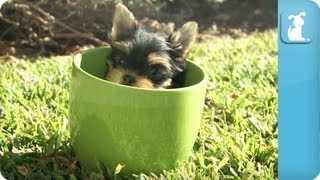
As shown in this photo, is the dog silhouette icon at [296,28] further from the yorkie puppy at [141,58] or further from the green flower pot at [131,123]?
the yorkie puppy at [141,58]

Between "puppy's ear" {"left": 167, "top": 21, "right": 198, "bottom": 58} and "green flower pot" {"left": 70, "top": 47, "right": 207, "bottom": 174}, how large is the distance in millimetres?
362

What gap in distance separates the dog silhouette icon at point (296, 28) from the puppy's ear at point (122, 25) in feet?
2.39

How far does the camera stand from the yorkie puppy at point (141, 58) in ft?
7.60

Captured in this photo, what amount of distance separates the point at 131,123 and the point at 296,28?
0.54m

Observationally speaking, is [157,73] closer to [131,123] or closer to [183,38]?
[183,38]

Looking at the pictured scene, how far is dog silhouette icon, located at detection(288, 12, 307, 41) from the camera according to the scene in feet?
5.96

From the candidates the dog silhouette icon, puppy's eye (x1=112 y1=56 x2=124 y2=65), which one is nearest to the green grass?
puppy's eye (x1=112 y1=56 x2=124 y2=65)

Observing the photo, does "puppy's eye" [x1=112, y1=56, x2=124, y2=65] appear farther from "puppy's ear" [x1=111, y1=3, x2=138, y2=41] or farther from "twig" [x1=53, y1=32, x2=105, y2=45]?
"twig" [x1=53, y1=32, x2=105, y2=45]

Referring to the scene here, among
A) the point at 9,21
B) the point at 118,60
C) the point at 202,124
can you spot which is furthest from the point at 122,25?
the point at 9,21

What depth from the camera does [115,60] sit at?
7.68 ft

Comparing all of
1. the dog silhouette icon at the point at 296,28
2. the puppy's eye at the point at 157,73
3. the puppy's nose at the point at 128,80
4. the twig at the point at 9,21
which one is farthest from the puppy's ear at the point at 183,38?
Result: the twig at the point at 9,21

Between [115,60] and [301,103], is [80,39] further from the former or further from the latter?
[301,103]

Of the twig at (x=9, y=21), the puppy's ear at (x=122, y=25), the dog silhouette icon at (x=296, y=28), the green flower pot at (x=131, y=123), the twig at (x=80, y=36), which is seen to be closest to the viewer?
the dog silhouette icon at (x=296, y=28)

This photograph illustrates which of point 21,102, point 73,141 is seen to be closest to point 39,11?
A: point 21,102
